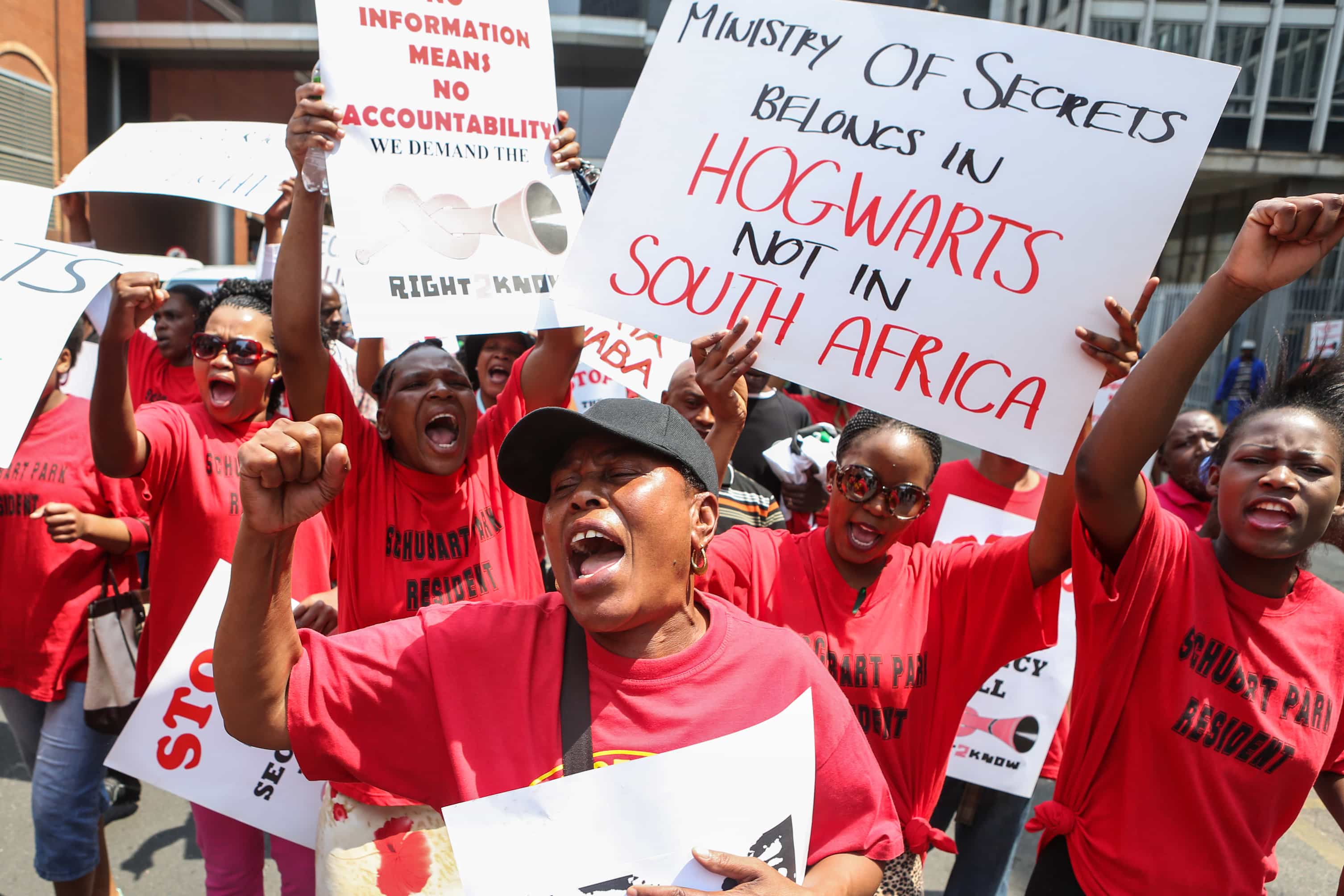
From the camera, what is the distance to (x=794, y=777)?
146 centimetres

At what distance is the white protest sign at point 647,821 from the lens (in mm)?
1355

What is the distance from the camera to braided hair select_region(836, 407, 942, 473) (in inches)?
97.7

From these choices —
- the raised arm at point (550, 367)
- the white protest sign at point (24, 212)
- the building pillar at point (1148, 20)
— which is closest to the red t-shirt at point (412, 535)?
the raised arm at point (550, 367)

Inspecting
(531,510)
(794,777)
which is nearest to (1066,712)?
(531,510)

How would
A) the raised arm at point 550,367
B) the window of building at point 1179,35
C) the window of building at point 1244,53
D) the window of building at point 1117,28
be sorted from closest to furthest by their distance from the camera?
the raised arm at point 550,367 < the window of building at point 1244,53 < the window of building at point 1117,28 < the window of building at point 1179,35

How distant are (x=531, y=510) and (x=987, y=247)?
1609mm

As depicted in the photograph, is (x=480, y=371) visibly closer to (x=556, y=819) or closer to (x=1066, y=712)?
(x=1066, y=712)

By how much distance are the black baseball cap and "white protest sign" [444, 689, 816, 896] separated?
48 centimetres

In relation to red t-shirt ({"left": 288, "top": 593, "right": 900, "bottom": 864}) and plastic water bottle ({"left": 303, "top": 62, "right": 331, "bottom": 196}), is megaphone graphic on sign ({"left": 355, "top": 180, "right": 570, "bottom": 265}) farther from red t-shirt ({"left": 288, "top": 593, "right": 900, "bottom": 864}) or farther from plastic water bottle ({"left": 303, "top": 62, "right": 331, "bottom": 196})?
red t-shirt ({"left": 288, "top": 593, "right": 900, "bottom": 864})

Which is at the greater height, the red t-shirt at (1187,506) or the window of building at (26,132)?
the window of building at (26,132)

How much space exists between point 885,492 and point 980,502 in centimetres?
113

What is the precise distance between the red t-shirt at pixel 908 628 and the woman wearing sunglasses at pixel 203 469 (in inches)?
46.3

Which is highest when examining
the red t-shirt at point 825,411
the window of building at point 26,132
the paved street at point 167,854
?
the window of building at point 26,132

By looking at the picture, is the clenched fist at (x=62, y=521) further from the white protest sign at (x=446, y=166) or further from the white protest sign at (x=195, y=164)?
the white protest sign at (x=446, y=166)
